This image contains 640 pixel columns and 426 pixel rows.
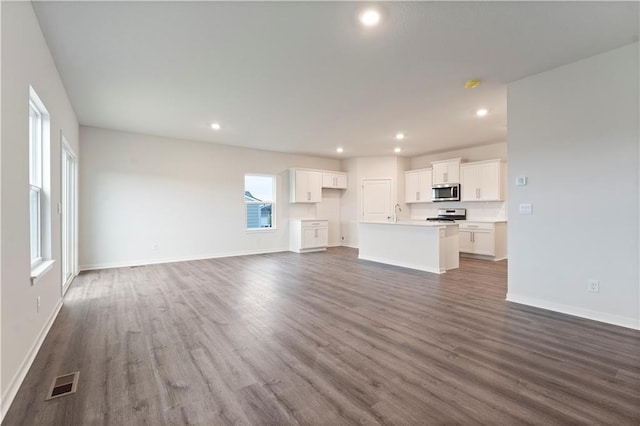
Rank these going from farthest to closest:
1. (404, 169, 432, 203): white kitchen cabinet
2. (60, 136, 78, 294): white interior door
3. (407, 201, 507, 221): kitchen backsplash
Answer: (404, 169, 432, 203): white kitchen cabinet < (407, 201, 507, 221): kitchen backsplash < (60, 136, 78, 294): white interior door

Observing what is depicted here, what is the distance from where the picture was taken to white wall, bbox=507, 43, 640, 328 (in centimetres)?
291

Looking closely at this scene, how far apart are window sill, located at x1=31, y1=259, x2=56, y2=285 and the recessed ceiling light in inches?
133

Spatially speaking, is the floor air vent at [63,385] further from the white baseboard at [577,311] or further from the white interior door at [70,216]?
the white baseboard at [577,311]

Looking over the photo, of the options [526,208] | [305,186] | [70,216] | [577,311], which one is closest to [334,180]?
[305,186]

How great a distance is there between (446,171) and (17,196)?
25.8 feet

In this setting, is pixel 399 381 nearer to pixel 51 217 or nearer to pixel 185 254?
pixel 51 217

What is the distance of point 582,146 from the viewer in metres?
3.18

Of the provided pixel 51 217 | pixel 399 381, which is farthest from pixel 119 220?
pixel 399 381

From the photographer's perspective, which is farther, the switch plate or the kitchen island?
the kitchen island

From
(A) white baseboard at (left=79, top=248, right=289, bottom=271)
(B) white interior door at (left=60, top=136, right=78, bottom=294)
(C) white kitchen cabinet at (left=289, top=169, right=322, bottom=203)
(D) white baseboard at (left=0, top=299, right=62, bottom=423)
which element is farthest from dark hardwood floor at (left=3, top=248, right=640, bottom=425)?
(C) white kitchen cabinet at (left=289, top=169, right=322, bottom=203)

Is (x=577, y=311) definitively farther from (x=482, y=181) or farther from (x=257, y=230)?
(x=257, y=230)

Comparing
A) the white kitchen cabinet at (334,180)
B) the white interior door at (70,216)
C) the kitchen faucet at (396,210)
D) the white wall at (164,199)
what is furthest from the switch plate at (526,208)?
the white interior door at (70,216)

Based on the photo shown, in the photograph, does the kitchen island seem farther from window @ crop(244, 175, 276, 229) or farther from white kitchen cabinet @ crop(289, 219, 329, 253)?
window @ crop(244, 175, 276, 229)

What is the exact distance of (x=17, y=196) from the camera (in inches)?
81.4
